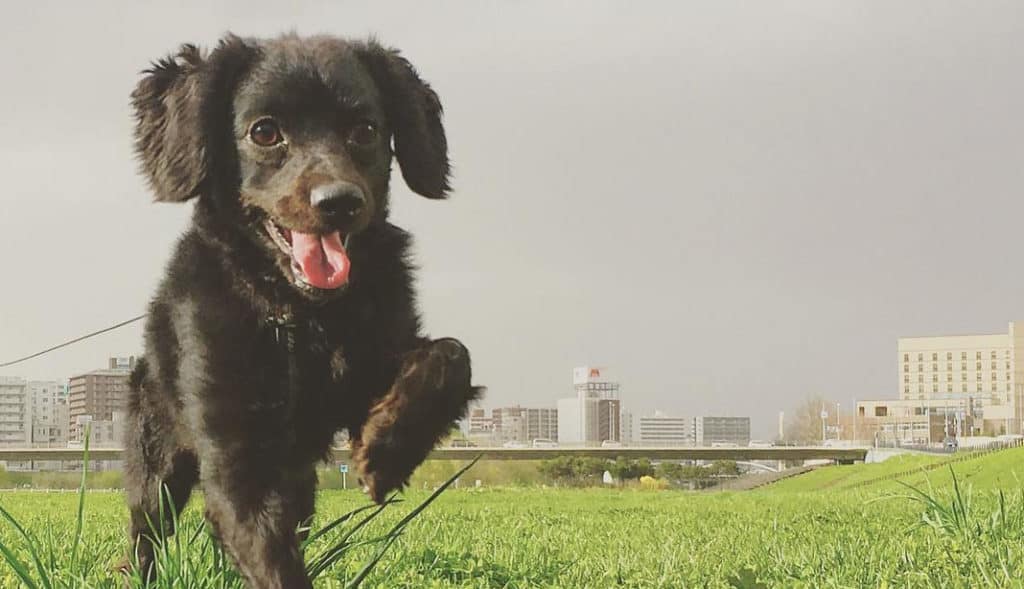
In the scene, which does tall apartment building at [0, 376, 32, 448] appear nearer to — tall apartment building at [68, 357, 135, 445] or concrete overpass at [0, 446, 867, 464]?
concrete overpass at [0, 446, 867, 464]

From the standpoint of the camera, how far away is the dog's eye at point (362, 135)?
3.43 metres

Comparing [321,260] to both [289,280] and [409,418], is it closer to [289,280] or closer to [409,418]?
[289,280]

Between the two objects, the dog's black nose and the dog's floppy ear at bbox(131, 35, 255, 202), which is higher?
the dog's floppy ear at bbox(131, 35, 255, 202)

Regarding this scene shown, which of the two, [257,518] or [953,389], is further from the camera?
[953,389]

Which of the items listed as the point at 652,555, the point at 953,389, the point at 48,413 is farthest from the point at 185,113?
the point at 953,389

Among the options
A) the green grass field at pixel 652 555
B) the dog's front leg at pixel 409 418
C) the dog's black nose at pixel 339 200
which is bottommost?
the green grass field at pixel 652 555

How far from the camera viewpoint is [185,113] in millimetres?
3646

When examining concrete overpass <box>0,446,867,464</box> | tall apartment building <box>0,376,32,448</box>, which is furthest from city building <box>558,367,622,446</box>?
tall apartment building <box>0,376,32,448</box>

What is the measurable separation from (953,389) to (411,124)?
621 feet

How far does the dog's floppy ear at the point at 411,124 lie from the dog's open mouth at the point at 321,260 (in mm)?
499

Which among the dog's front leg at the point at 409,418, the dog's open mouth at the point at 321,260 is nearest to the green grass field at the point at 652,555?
the dog's front leg at the point at 409,418

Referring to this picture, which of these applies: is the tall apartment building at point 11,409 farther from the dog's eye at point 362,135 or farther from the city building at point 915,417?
the city building at point 915,417

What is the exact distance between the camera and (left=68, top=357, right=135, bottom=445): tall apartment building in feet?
14.1

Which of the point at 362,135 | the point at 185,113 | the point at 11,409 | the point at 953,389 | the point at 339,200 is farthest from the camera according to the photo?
the point at 953,389
